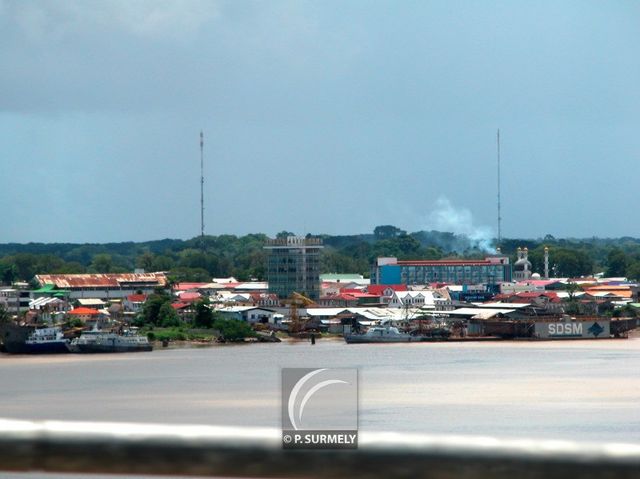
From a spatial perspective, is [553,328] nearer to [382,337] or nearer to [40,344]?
[382,337]

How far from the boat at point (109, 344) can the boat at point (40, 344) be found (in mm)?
217

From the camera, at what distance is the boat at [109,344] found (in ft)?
81.6

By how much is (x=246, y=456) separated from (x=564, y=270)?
54.8 metres

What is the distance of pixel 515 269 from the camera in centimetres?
5091

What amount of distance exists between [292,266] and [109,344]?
1368 centimetres

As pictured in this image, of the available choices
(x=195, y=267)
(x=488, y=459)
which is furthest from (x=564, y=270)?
(x=488, y=459)

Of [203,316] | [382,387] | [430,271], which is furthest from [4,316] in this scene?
[430,271]

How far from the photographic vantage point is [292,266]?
38.3m

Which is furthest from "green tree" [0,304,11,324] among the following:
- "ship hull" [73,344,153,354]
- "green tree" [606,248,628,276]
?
"green tree" [606,248,628,276]

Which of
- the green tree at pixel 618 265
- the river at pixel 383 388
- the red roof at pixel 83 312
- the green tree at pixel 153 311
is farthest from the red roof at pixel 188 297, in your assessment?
the green tree at pixel 618 265

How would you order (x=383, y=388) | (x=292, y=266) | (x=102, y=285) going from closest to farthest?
(x=383, y=388), (x=292, y=266), (x=102, y=285)

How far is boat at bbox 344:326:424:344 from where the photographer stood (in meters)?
27.7

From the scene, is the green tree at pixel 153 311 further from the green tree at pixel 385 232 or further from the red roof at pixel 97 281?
the green tree at pixel 385 232

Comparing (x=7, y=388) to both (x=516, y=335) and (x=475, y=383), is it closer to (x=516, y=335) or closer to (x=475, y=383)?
(x=475, y=383)
